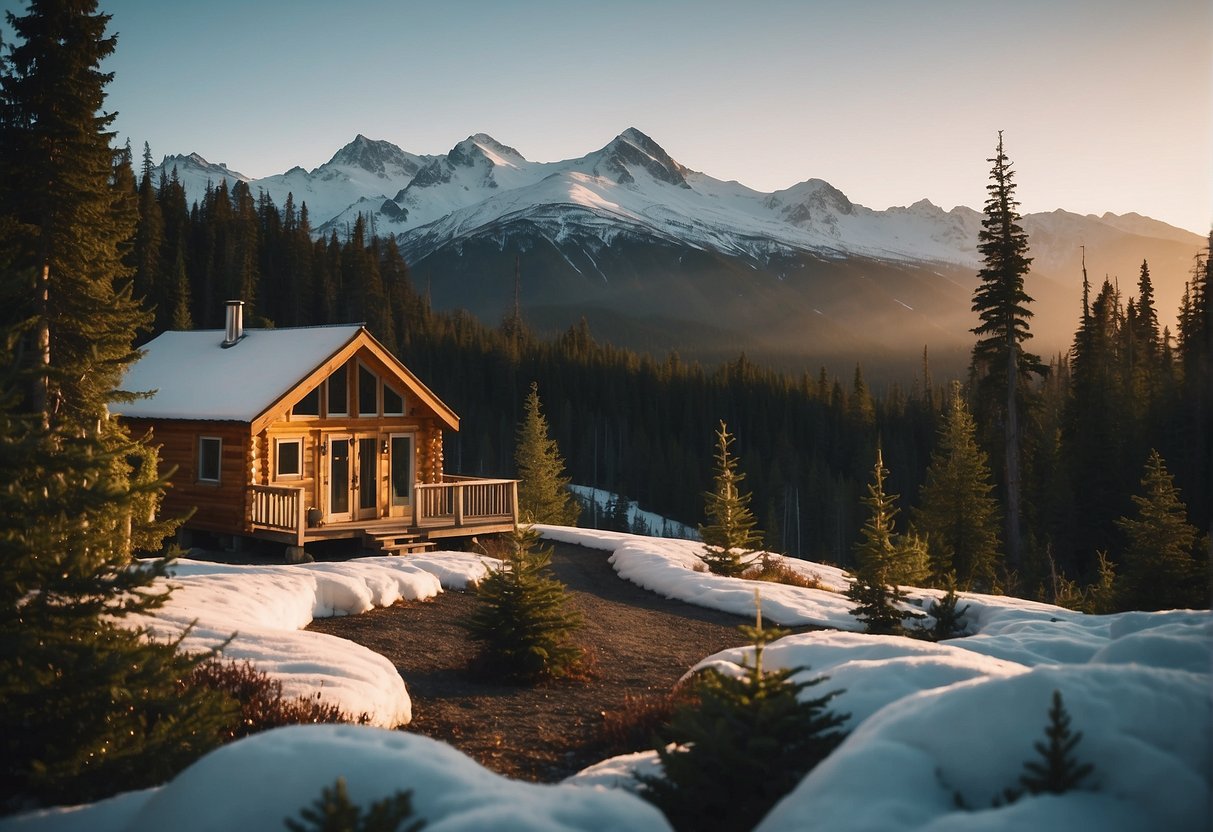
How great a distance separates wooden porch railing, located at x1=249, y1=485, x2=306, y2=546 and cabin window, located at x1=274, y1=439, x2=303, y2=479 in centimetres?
113

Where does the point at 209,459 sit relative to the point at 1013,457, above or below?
above

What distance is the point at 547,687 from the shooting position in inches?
386

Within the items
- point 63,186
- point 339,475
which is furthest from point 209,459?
point 63,186

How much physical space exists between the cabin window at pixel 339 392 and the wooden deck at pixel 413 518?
2.64 meters

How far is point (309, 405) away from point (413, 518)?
3.85m

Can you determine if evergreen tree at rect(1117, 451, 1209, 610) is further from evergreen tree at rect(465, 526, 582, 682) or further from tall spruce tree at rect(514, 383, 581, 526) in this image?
tall spruce tree at rect(514, 383, 581, 526)

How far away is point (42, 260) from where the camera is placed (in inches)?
586

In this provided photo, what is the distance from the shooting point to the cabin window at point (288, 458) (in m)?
19.9

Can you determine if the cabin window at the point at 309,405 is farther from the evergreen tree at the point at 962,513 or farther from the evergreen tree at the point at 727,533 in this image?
the evergreen tree at the point at 962,513

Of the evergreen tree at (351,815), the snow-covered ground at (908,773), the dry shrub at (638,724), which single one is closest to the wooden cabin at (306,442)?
the dry shrub at (638,724)

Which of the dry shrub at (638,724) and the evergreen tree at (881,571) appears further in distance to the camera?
the evergreen tree at (881,571)

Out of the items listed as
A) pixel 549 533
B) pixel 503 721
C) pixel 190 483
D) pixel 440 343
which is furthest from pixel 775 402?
pixel 503 721

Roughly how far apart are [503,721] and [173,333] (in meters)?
21.5

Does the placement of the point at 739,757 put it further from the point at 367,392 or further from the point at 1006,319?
the point at 1006,319
